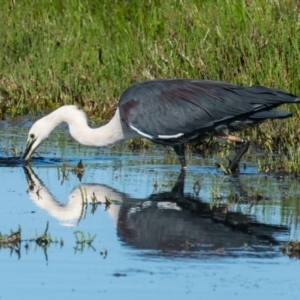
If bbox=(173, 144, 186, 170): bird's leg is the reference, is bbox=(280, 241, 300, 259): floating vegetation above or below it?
below

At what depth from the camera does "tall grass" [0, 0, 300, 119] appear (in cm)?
1002

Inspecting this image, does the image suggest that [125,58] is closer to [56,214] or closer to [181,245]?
[56,214]

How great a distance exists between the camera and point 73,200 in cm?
739

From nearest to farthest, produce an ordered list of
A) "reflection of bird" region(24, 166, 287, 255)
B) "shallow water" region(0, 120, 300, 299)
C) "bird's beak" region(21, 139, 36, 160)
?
"shallow water" region(0, 120, 300, 299)
"reflection of bird" region(24, 166, 287, 255)
"bird's beak" region(21, 139, 36, 160)

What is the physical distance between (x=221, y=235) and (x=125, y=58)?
523 centimetres

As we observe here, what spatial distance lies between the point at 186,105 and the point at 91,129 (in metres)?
0.90

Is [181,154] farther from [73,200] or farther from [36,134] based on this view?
[73,200]

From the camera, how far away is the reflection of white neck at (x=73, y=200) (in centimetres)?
686

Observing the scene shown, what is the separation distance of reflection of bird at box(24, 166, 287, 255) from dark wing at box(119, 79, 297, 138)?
857mm

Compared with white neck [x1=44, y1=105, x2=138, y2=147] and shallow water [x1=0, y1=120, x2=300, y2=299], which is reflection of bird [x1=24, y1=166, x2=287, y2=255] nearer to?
shallow water [x1=0, y1=120, x2=300, y2=299]

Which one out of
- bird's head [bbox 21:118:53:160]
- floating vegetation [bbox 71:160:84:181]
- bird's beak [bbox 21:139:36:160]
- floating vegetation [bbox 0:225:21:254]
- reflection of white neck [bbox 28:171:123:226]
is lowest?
floating vegetation [bbox 0:225:21:254]

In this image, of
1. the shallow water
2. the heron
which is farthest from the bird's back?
the shallow water

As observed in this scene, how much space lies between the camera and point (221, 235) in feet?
20.6

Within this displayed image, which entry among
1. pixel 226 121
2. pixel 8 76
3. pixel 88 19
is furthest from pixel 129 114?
pixel 88 19
